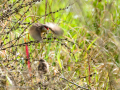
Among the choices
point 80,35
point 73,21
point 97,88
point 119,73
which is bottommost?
point 97,88

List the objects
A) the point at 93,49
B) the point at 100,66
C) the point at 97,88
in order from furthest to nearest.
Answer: the point at 93,49, the point at 100,66, the point at 97,88

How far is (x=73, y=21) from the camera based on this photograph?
9.39 ft

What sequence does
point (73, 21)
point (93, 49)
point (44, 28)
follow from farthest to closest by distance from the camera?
point (73, 21), point (93, 49), point (44, 28)

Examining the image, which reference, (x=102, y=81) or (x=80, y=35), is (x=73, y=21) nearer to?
(x=80, y=35)

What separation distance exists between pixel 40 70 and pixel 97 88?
59 centimetres

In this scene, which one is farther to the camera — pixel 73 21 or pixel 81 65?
pixel 73 21

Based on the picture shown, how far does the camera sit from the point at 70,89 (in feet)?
5.44

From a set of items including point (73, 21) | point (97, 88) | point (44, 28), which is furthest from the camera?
point (73, 21)

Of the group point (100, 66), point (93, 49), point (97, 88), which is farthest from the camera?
point (93, 49)

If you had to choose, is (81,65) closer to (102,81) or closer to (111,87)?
(102,81)

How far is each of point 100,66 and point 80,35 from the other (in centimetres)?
51

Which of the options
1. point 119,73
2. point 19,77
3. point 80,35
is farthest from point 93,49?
point 19,77

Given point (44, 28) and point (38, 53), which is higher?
point (44, 28)

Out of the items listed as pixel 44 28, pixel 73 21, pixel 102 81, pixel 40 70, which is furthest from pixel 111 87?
pixel 73 21
